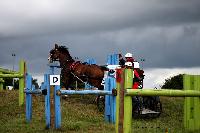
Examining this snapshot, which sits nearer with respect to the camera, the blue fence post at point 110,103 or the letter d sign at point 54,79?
the letter d sign at point 54,79

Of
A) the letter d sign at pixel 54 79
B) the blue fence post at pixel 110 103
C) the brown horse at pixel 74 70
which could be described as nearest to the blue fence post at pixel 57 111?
the letter d sign at pixel 54 79

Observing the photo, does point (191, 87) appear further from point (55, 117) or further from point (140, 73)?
point (140, 73)

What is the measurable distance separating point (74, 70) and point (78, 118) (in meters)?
5.85

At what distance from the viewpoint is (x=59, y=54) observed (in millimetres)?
22781

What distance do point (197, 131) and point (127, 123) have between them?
2479mm

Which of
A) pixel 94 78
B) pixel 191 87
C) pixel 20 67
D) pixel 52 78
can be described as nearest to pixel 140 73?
pixel 94 78

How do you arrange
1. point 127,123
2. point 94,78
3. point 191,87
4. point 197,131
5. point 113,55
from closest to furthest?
point 127,123 < point 197,131 < point 191,87 < point 113,55 < point 94,78

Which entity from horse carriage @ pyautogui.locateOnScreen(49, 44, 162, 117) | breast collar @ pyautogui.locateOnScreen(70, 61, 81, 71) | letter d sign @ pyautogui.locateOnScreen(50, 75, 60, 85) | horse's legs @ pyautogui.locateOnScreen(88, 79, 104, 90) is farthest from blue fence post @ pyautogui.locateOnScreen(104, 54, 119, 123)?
breast collar @ pyautogui.locateOnScreen(70, 61, 81, 71)

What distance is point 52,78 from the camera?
13.1m

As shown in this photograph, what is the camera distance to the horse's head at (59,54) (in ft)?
74.6

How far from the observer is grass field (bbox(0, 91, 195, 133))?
13044mm

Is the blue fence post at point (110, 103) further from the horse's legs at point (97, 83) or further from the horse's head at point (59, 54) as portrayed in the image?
the horse's head at point (59, 54)

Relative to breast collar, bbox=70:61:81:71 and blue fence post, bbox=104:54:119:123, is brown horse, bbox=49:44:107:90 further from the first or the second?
blue fence post, bbox=104:54:119:123

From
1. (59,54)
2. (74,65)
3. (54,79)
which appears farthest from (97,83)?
(54,79)
